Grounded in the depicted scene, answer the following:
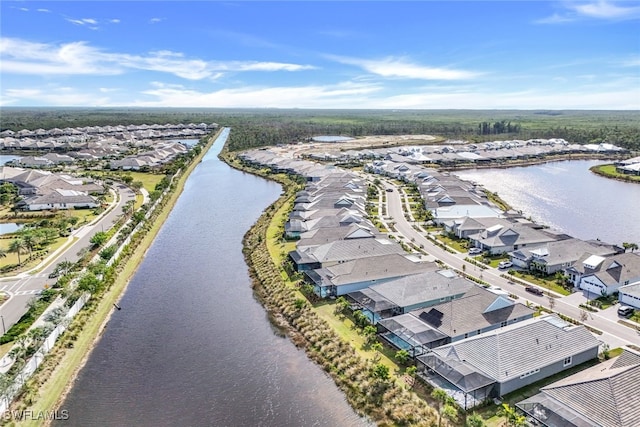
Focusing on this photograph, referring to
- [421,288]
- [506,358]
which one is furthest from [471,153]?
[506,358]

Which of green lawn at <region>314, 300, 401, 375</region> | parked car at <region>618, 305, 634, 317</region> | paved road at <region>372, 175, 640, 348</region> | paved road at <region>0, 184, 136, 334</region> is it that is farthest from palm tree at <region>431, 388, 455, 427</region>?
paved road at <region>0, 184, 136, 334</region>

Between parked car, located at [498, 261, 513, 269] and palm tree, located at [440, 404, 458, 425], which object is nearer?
palm tree, located at [440, 404, 458, 425]

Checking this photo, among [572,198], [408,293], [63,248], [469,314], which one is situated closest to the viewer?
[469,314]

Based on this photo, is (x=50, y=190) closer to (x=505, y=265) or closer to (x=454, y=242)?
(x=454, y=242)

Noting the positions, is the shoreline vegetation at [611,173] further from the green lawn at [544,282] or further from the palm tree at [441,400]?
the palm tree at [441,400]

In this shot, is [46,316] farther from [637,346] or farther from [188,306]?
[637,346]

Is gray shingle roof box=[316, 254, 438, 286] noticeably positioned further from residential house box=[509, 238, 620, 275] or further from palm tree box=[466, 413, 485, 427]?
palm tree box=[466, 413, 485, 427]

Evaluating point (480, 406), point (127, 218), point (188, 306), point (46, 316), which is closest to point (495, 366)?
point (480, 406)
